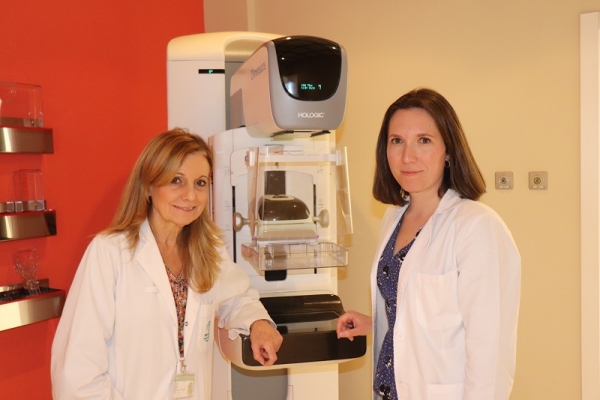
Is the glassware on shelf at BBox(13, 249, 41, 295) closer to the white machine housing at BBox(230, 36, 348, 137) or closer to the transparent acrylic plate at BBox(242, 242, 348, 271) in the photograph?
the transparent acrylic plate at BBox(242, 242, 348, 271)

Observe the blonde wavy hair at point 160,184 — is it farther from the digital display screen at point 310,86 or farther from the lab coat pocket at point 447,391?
the lab coat pocket at point 447,391

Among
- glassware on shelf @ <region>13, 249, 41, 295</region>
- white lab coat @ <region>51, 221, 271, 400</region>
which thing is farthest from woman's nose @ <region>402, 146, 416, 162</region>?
glassware on shelf @ <region>13, 249, 41, 295</region>

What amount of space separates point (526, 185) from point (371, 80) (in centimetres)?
97

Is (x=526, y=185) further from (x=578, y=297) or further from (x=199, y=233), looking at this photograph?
(x=199, y=233)

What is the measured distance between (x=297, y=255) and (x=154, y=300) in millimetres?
470

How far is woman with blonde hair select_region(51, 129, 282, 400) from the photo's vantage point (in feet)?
5.41

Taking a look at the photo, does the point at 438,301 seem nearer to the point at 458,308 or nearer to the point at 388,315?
the point at 458,308

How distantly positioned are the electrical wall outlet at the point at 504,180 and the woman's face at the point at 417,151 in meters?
1.38

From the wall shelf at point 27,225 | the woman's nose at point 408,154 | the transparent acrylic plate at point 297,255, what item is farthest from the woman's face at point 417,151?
the wall shelf at point 27,225

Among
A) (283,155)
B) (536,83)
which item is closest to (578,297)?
(536,83)

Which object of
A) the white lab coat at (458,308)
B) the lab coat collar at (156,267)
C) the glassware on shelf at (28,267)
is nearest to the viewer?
the white lab coat at (458,308)

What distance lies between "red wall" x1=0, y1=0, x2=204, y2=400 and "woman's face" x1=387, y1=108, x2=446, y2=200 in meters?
1.48

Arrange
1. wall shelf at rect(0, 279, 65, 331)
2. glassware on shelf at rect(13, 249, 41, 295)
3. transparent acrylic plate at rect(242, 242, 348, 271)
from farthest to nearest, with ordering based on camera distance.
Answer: glassware on shelf at rect(13, 249, 41, 295) < wall shelf at rect(0, 279, 65, 331) < transparent acrylic plate at rect(242, 242, 348, 271)

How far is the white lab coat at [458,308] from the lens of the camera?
146 centimetres
